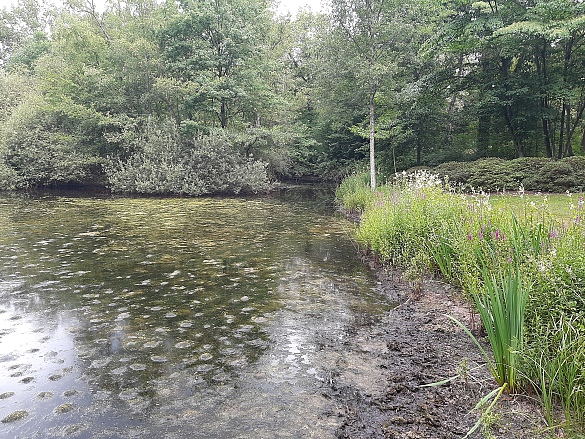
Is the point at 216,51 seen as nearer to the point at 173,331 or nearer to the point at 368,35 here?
the point at 368,35

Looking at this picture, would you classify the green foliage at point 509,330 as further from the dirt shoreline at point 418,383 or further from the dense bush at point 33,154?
the dense bush at point 33,154

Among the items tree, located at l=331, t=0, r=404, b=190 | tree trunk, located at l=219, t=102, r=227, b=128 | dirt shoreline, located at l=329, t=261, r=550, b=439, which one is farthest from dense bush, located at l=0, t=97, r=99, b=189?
dirt shoreline, located at l=329, t=261, r=550, b=439

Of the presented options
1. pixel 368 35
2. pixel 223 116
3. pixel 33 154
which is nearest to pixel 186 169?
pixel 223 116

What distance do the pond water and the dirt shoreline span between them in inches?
8.5

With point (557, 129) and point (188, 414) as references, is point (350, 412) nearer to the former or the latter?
point (188, 414)

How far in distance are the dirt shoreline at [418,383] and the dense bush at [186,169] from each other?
1530 centimetres

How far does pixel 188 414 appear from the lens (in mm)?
2621

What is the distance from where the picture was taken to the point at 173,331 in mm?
3945

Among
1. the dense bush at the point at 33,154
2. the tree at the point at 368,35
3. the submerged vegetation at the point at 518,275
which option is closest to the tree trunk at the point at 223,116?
the dense bush at the point at 33,154

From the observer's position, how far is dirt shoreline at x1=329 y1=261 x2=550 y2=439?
2295 mm

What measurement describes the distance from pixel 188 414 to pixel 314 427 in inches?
33.4

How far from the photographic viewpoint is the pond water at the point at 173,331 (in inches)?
103

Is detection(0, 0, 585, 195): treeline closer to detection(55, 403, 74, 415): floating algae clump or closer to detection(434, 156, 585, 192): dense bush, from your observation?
detection(434, 156, 585, 192): dense bush

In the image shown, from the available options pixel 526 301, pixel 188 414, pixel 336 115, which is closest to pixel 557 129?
pixel 336 115
